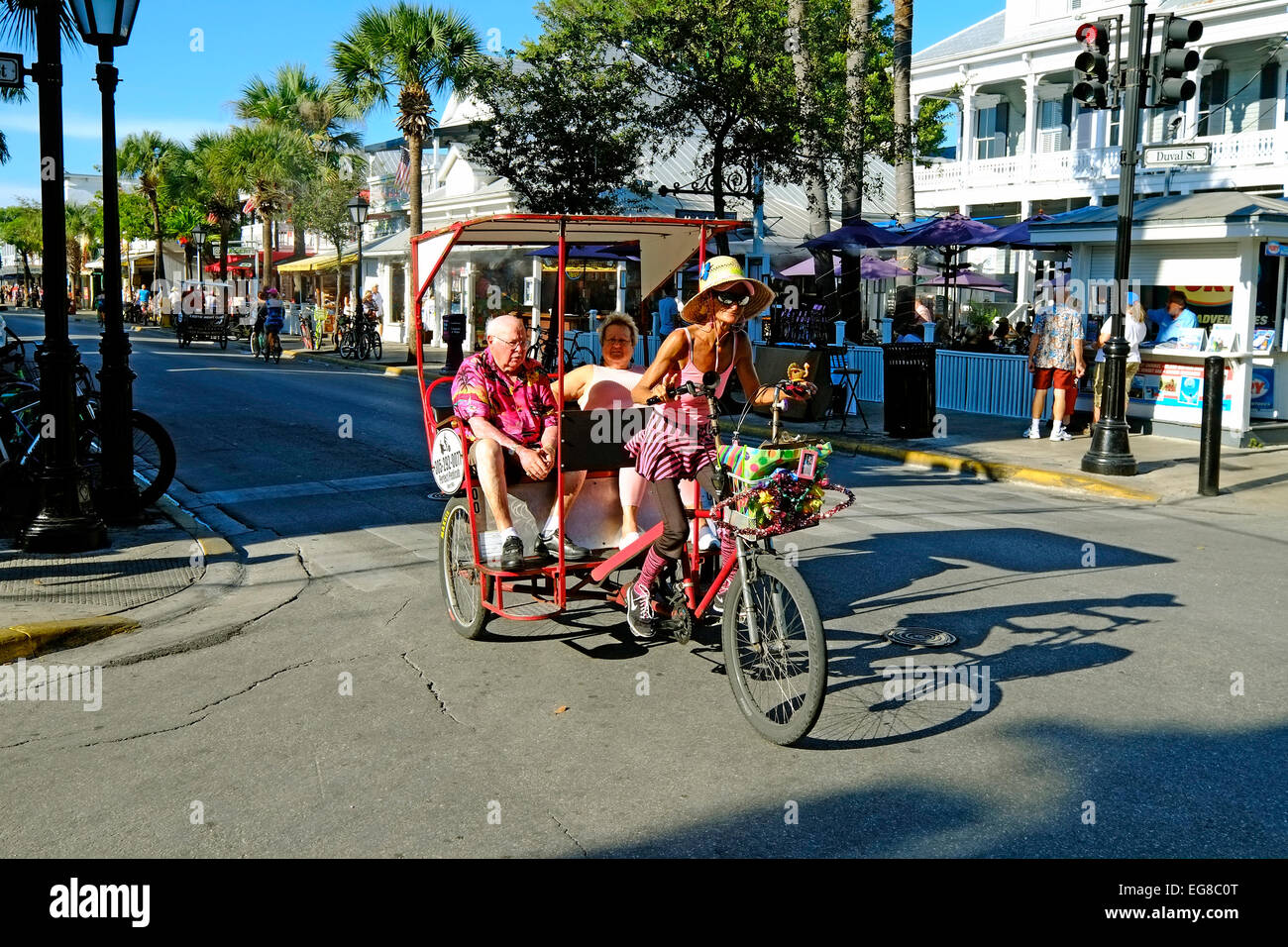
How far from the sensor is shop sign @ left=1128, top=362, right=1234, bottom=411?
14391 mm

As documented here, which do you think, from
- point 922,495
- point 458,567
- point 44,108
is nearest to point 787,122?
point 922,495

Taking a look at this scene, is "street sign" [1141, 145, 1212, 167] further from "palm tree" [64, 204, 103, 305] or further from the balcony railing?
"palm tree" [64, 204, 103, 305]

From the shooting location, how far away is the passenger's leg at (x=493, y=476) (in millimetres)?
5859

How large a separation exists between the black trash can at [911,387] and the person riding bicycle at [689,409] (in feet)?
31.2

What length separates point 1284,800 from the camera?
412cm

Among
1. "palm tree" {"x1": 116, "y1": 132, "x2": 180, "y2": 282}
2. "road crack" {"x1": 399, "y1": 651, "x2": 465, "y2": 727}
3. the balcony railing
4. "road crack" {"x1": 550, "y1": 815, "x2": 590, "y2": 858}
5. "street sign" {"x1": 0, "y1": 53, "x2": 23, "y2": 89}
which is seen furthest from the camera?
"palm tree" {"x1": 116, "y1": 132, "x2": 180, "y2": 282}

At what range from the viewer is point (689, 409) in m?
5.32

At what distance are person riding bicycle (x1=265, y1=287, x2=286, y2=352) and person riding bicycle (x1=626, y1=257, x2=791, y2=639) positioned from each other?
84.8 feet

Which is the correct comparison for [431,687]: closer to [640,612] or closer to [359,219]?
[640,612]

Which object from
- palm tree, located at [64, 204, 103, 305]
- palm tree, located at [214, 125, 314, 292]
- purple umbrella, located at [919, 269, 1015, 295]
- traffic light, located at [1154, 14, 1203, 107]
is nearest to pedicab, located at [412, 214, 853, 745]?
traffic light, located at [1154, 14, 1203, 107]
